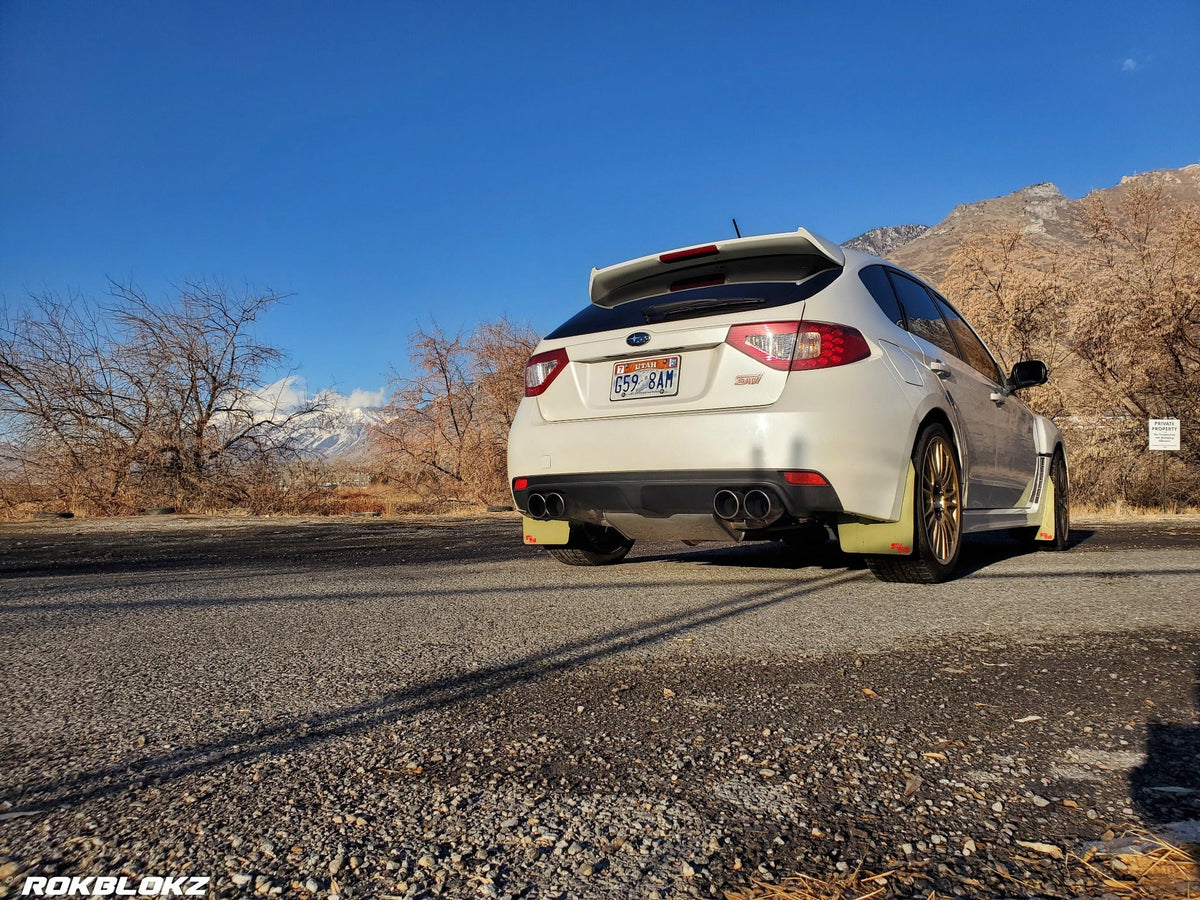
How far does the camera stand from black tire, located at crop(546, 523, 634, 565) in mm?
5391

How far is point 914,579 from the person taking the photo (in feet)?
15.2

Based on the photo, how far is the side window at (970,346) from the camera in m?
5.79

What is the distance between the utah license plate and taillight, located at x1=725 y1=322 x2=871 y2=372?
0.43 m

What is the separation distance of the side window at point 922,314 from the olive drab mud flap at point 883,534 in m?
1.29

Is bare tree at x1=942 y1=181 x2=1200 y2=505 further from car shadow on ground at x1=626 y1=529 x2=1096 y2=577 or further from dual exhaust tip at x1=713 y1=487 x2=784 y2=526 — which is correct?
dual exhaust tip at x1=713 y1=487 x2=784 y2=526

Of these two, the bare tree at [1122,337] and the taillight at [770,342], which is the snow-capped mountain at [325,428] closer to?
the taillight at [770,342]

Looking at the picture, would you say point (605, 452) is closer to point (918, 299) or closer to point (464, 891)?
point (918, 299)

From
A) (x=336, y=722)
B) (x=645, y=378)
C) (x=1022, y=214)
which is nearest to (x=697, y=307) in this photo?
(x=645, y=378)

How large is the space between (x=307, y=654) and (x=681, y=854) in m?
1.95

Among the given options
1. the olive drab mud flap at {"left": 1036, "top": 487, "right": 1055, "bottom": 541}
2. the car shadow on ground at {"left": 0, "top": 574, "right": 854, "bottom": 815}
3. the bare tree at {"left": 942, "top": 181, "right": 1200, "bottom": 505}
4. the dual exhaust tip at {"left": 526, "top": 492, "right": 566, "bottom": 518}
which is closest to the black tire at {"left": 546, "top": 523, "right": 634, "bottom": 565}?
the dual exhaust tip at {"left": 526, "top": 492, "right": 566, "bottom": 518}

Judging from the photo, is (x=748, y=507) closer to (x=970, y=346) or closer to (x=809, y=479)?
(x=809, y=479)

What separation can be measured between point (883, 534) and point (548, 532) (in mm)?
2075

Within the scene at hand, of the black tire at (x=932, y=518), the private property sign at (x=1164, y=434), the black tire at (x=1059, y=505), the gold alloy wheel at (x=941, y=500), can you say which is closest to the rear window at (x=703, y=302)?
the black tire at (x=932, y=518)

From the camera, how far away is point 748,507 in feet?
12.9
